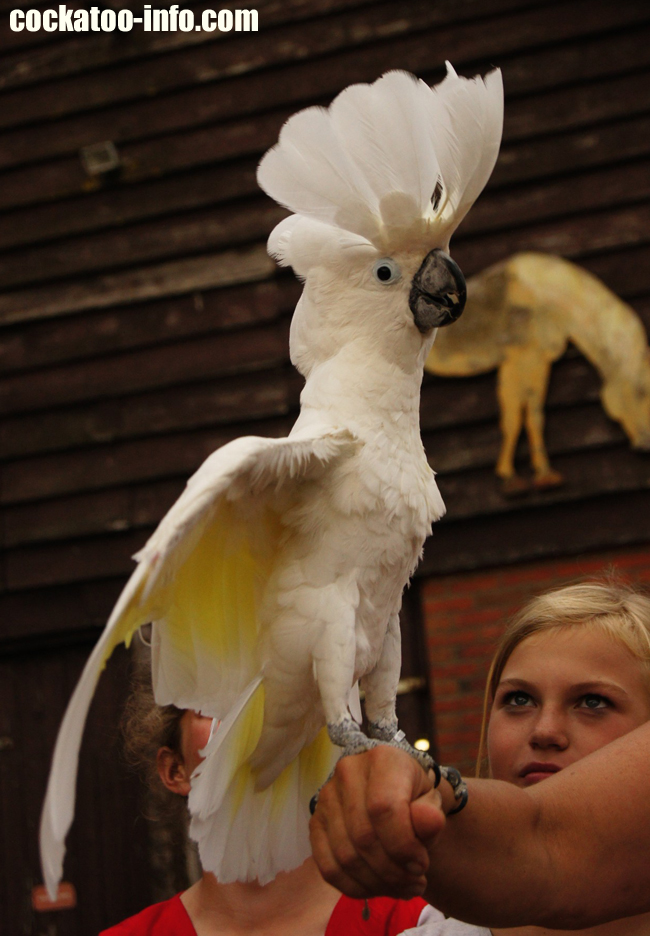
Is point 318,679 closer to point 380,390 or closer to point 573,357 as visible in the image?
point 380,390

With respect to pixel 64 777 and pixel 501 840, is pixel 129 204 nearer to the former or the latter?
pixel 64 777

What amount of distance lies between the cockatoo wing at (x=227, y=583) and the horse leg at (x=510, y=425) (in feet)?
8.90

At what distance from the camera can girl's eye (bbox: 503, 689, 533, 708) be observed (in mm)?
1618

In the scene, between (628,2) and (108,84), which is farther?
(108,84)

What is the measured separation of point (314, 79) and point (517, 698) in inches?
151

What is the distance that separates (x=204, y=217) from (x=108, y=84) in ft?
2.97

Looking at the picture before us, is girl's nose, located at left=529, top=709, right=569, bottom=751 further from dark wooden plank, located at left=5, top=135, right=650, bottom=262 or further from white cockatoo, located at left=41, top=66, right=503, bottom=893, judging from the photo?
dark wooden plank, located at left=5, top=135, right=650, bottom=262

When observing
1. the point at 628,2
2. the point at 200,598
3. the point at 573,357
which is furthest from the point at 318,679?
the point at 628,2

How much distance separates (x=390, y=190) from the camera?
1.55m

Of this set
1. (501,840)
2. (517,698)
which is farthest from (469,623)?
(501,840)

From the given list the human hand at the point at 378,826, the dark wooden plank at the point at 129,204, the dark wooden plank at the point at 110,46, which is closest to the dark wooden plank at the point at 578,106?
the dark wooden plank at the point at 110,46

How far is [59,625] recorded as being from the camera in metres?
4.63

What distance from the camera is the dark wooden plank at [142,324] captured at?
15.3ft

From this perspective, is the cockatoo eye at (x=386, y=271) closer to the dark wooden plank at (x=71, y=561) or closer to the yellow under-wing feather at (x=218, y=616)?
the yellow under-wing feather at (x=218, y=616)
